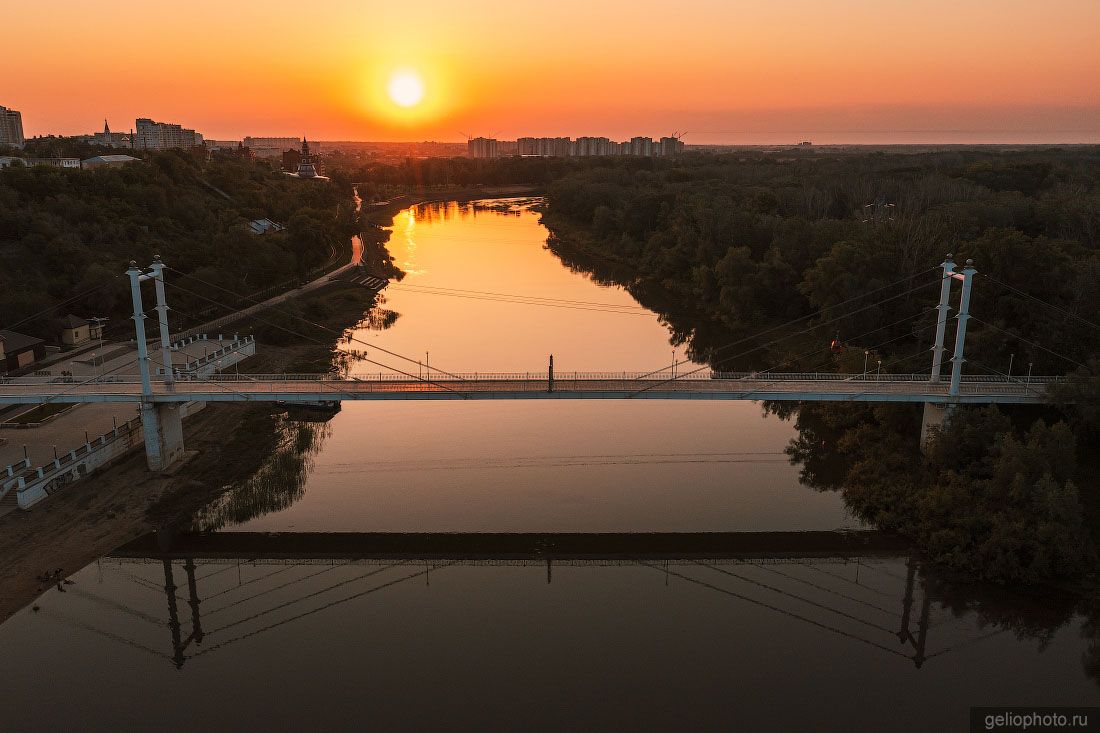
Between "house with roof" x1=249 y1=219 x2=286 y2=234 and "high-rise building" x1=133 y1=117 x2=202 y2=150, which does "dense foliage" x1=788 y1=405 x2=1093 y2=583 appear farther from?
"high-rise building" x1=133 y1=117 x2=202 y2=150

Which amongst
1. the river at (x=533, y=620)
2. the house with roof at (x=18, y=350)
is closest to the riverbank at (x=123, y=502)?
the river at (x=533, y=620)

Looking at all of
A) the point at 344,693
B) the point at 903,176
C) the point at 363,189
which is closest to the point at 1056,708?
the point at 344,693

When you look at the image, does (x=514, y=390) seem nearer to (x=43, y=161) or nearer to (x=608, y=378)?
(x=608, y=378)

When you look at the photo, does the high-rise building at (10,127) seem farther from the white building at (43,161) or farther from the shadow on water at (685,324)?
the shadow on water at (685,324)

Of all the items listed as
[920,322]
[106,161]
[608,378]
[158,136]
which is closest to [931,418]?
[920,322]

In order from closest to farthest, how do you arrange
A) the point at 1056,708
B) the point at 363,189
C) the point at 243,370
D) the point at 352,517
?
the point at 1056,708, the point at 352,517, the point at 243,370, the point at 363,189

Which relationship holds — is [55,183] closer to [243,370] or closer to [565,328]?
[243,370]

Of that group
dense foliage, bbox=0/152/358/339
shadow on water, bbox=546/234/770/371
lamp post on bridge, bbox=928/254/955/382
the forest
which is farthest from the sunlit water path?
dense foliage, bbox=0/152/358/339
